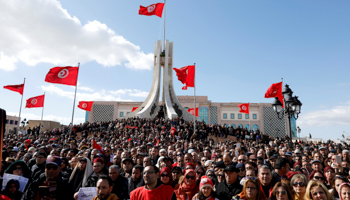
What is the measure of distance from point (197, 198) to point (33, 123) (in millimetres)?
43026

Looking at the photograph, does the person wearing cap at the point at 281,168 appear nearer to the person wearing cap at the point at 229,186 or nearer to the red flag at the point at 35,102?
the person wearing cap at the point at 229,186

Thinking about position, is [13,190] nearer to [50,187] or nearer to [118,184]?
[50,187]

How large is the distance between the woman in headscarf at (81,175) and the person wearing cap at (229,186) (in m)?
2.02

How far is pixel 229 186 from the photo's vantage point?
3322 millimetres

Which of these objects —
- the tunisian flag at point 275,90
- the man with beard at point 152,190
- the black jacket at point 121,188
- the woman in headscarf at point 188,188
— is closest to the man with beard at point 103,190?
the man with beard at point 152,190

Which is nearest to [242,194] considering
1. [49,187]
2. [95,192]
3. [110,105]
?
[95,192]

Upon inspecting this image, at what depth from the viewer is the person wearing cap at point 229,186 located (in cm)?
322

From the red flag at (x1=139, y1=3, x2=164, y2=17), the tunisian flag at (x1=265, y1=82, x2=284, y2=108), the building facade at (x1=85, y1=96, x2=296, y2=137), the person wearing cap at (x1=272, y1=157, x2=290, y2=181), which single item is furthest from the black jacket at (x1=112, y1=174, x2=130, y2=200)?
the building facade at (x1=85, y1=96, x2=296, y2=137)

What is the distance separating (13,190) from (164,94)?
2513cm

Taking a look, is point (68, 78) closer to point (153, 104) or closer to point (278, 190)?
point (278, 190)

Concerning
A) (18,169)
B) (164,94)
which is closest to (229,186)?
(18,169)

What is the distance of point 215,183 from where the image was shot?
3703mm

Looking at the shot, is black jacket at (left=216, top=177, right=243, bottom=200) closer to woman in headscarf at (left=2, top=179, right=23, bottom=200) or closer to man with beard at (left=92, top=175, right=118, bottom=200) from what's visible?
man with beard at (left=92, top=175, right=118, bottom=200)

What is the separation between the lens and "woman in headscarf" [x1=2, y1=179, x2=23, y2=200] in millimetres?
3033
